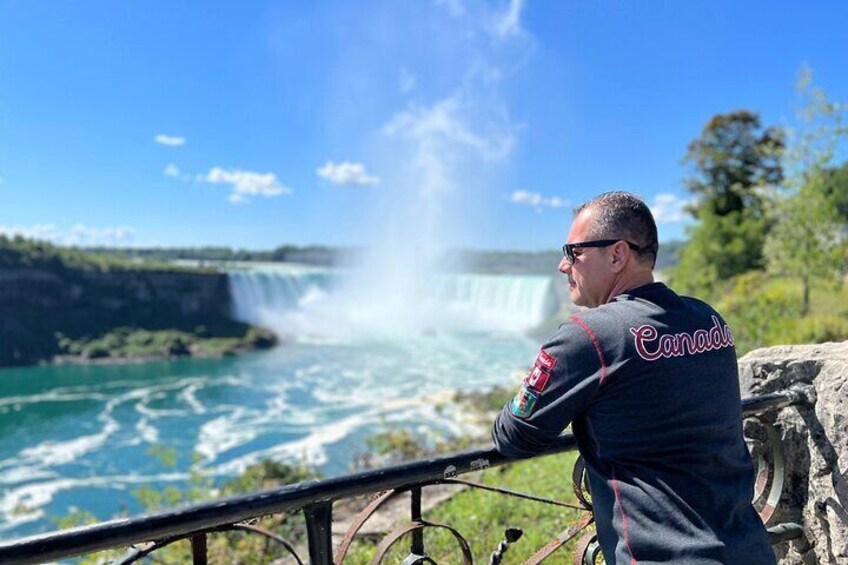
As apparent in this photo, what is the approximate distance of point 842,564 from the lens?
6.07 ft

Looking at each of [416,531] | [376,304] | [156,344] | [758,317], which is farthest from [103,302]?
[416,531]

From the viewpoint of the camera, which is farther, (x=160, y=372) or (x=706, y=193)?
(x=160, y=372)

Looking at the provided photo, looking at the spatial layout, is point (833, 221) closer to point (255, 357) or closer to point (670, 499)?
point (670, 499)

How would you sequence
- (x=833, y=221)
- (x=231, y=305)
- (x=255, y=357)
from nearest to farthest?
(x=833, y=221), (x=255, y=357), (x=231, y=305)

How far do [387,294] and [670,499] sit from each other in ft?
196

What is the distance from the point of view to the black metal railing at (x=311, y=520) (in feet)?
3.59

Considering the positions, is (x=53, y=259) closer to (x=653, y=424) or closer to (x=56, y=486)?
(x=56, y=486)

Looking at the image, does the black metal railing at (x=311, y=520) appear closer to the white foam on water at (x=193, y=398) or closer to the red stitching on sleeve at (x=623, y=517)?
the red stitching on sleeve at (x=623, y=517)

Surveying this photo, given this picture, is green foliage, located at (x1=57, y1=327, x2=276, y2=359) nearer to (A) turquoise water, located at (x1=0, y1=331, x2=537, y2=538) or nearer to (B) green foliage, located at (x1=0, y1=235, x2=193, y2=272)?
(A) turquoise water, located at (x1=0, y1=331, x2=537, y2=538)

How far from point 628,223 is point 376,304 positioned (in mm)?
59273

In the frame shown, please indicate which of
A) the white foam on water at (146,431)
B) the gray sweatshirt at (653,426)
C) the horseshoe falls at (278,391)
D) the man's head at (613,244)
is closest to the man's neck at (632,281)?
the man's head at (613,244)

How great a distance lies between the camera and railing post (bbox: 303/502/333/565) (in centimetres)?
137

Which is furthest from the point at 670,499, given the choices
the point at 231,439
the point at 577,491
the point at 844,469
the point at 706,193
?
the point at 706,193

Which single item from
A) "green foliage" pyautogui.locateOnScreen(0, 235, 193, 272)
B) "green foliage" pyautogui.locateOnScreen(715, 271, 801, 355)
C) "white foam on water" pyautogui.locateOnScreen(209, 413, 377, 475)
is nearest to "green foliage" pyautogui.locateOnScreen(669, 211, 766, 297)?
"green foliage" pyautogui.locateOnScreen(715, 271, 801, 355)
